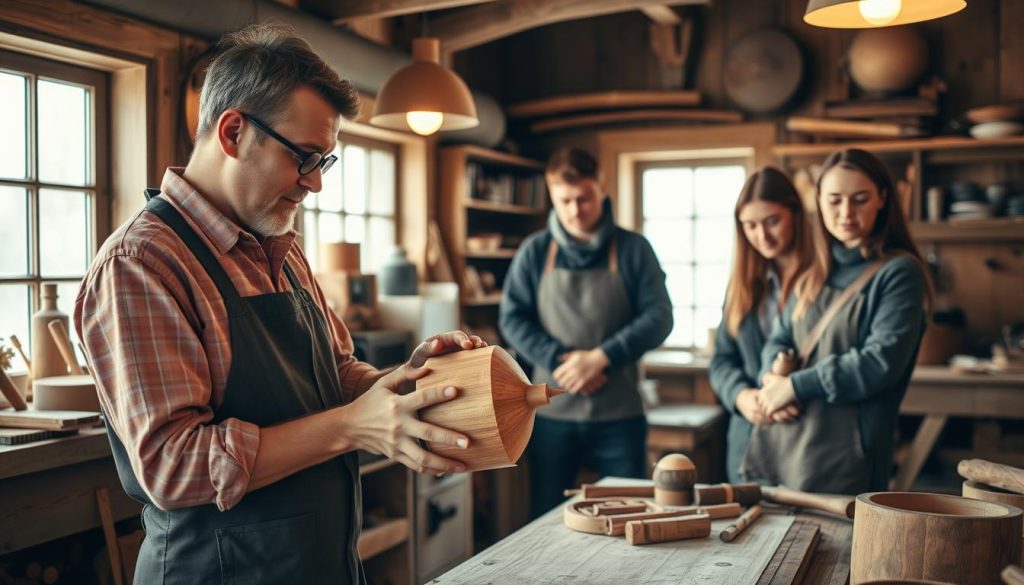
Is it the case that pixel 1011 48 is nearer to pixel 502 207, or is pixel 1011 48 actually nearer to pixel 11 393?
pixel 502 207

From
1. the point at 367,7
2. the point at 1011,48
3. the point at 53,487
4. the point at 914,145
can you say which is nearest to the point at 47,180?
the point at 53,487

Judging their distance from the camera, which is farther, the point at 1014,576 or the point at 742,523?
the point at 742,523

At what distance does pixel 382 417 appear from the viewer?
1.46 meters

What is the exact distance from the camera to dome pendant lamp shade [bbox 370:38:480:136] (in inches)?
119

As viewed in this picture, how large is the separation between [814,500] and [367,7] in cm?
276

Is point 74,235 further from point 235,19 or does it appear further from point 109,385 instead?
point 109,385

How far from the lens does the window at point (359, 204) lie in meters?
4.38

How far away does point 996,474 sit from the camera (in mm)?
1702

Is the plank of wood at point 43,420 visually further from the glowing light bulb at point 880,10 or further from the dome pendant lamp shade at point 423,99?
the glowing light bulb at point 880,10

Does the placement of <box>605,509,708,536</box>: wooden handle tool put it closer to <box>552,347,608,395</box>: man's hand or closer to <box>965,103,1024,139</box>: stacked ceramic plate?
<box>552,347,608,395</box>: man's hand

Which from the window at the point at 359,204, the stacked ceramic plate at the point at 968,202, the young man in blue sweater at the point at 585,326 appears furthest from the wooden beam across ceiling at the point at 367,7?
the stacked ceramic plate at the point at 968,202

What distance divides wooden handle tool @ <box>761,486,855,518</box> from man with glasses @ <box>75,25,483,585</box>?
933mm

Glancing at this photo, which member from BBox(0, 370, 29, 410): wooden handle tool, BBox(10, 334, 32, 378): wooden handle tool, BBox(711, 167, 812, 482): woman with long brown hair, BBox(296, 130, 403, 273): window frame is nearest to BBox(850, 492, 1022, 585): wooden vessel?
BBox(711, 167, 812, 482): woman with long brown hair

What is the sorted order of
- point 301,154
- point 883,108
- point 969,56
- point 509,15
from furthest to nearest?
point 969,56
point 883,108
point 509,15
point 301,154
